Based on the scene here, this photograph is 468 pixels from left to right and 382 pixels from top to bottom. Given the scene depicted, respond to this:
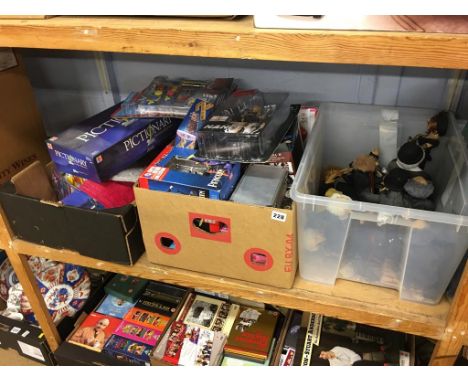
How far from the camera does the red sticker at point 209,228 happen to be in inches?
30.7

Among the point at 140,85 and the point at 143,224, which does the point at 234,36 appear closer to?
the point at 143,224

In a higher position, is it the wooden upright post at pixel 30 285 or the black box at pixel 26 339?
the wooden upright post at pixel 30 285

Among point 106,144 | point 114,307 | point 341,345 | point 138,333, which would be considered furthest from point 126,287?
point 341,345

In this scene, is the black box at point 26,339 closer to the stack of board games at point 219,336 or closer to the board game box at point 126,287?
the board game box at point 126,287

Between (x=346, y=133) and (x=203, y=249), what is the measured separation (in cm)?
47

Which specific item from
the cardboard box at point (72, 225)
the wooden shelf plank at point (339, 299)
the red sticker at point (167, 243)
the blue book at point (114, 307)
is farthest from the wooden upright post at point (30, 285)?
the red sticker at point (167, 243)

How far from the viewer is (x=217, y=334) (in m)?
1.09

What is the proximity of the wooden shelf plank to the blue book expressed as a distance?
36 cm

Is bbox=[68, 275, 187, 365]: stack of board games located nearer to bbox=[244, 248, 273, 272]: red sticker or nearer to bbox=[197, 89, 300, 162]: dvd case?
bbox=[244, 248, 273, 272]: red sticker

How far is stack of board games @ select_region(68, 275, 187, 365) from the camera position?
3.68ft

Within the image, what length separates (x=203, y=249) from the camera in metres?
0.83

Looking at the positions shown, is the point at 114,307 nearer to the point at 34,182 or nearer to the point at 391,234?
the point at 34,182

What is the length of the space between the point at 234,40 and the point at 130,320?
891 millimetres
